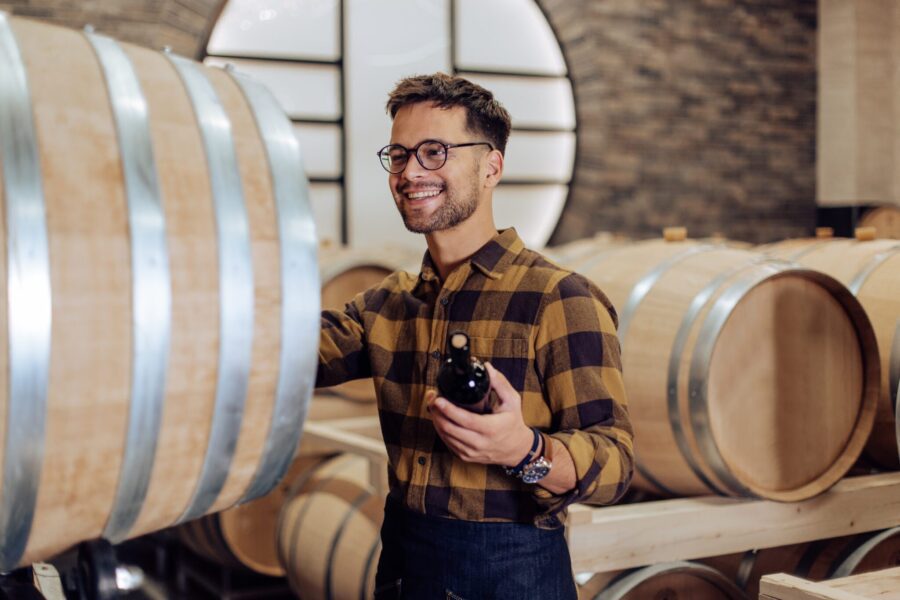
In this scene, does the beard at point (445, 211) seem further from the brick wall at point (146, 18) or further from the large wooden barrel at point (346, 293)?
the brick wall at point (146, 18)

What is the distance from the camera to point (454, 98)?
5.21 ft

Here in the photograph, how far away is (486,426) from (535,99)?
240 inches

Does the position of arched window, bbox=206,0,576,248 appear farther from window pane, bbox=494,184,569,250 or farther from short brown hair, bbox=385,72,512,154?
short brown hair, bbox=385,72,512,154

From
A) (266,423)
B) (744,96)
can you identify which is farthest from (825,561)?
(744,96)

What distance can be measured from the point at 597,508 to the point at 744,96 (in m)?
6.27

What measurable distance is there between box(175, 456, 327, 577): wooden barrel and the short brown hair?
221 cm

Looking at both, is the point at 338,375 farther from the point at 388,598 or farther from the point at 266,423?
the point at 266,423

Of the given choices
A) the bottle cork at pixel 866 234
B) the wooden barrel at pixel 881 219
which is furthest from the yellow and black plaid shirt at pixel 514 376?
the wooden barrel at pixel 881 219

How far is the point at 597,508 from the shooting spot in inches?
Result: 93.9

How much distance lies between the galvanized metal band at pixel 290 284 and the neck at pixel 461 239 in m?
0.43

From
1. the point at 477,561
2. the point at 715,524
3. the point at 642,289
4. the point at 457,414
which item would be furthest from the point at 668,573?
the point at 457,414

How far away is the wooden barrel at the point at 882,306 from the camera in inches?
104

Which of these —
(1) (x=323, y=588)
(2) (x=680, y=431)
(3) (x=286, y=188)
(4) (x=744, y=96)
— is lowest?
(1) (x=323, y=588)

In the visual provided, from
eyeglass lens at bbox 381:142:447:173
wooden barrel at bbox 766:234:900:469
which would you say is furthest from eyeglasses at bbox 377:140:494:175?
wooden barrel at bbox 766:234:900:469
